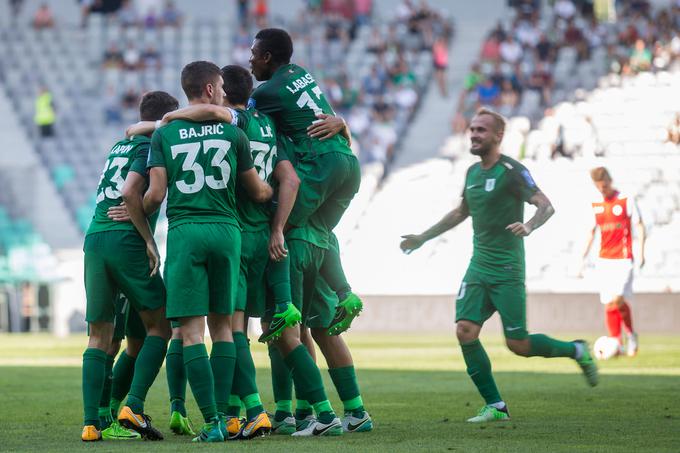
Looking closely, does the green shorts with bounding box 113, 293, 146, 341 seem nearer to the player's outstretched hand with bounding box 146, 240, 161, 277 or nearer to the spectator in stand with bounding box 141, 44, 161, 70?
the player's outstretched hand with bounding box 146, 240, 161, 277

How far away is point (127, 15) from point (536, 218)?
2945cm

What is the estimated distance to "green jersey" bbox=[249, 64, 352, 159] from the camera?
9.02 m

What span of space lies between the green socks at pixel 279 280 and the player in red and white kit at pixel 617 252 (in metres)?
9.16

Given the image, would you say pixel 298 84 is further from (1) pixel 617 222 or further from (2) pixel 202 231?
(1) pixel 617 222

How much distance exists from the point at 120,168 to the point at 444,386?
539 centimetres

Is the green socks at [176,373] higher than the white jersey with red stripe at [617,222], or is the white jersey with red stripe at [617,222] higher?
the white jersey with red stripe at [617,222]

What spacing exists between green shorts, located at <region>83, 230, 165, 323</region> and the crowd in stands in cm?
2453

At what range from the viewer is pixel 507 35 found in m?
35.4

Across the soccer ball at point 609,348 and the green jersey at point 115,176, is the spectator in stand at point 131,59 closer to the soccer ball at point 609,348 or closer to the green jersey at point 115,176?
the soccer ball at point 609,348

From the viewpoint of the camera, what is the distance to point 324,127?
8.99 meters

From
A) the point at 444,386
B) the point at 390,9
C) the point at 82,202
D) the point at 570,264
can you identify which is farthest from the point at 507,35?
the point at 444,386

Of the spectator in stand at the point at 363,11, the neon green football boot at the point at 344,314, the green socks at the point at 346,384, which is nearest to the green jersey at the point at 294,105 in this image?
the neon green football boot at the point at 344,314

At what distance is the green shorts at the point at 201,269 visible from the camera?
8.27 m

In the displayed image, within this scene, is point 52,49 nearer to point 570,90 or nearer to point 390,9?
point 390,9
